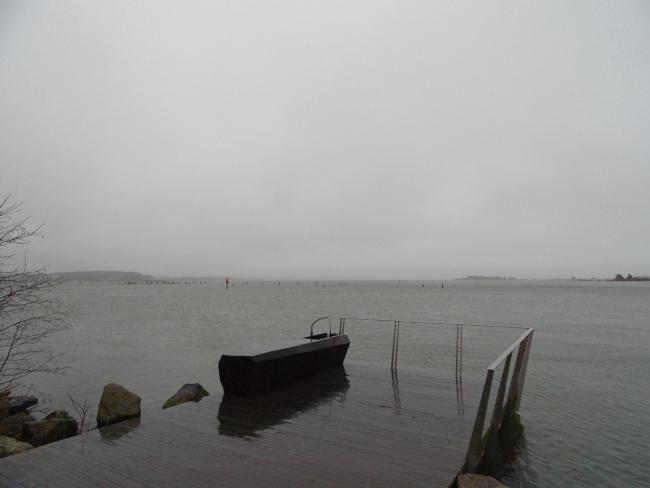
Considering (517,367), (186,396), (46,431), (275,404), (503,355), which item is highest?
(503,355)

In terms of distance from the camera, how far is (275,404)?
6.41 m

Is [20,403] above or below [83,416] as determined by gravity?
below

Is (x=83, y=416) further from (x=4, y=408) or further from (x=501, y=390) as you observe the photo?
(x=501, y=390)

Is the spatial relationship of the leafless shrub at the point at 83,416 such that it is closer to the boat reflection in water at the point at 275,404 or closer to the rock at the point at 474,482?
the boat reflection in water at the point at 275,404

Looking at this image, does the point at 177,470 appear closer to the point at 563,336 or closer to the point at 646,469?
the point at 646,469

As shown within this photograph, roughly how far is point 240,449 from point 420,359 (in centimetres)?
1369

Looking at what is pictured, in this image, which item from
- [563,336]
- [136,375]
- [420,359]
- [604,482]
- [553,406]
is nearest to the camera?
[604,482]

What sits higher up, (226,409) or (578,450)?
(226,409)

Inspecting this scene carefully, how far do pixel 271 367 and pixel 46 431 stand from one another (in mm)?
3798

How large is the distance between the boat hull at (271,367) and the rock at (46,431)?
105 inches

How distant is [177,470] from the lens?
4.09m

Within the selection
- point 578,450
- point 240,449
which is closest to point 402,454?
point 240,449

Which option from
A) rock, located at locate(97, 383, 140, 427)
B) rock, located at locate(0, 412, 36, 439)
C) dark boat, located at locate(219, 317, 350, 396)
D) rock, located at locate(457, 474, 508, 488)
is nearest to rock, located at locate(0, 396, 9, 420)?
rock, located at locate(0, 412, 36, 439)

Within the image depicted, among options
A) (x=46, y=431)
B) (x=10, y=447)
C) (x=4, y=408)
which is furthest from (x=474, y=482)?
(x=4, y=408)
